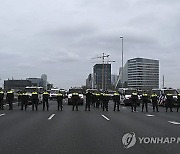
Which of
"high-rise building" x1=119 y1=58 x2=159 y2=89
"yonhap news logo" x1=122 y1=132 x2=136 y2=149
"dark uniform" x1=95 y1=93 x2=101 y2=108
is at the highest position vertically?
"high-rise building" x1=119 y1=58 x2=159 y2=89

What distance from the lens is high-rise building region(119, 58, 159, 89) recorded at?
292 ft

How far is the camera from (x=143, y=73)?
88.1m

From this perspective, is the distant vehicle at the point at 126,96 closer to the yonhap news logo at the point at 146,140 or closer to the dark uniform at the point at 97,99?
the dark uniform at the point at 97,99

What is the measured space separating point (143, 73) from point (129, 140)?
7855 centimetres

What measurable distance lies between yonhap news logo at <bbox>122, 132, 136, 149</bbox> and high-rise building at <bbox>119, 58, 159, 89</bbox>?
7649cm

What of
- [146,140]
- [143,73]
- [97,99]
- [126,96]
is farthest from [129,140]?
[143,73]

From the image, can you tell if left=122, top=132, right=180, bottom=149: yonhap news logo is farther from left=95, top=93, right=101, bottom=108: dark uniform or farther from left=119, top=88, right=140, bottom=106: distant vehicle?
left=119, top=88, right=140, bottom=106: distant vehicle

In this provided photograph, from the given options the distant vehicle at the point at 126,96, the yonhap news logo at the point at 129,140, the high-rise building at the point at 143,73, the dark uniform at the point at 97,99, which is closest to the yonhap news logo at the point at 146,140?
the yonhap news logo at the point at 129,140

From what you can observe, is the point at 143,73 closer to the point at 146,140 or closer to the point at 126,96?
the point at 126,96

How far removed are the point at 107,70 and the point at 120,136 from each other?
343ft

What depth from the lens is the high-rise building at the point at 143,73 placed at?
292 feet

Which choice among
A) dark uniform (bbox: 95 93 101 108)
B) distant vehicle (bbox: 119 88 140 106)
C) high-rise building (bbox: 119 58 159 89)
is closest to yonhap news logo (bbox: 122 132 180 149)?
dark uniform (bbox: 95 93 101 108)

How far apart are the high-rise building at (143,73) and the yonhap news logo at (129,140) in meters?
76.5

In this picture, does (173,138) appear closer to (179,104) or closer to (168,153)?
(168,153)
